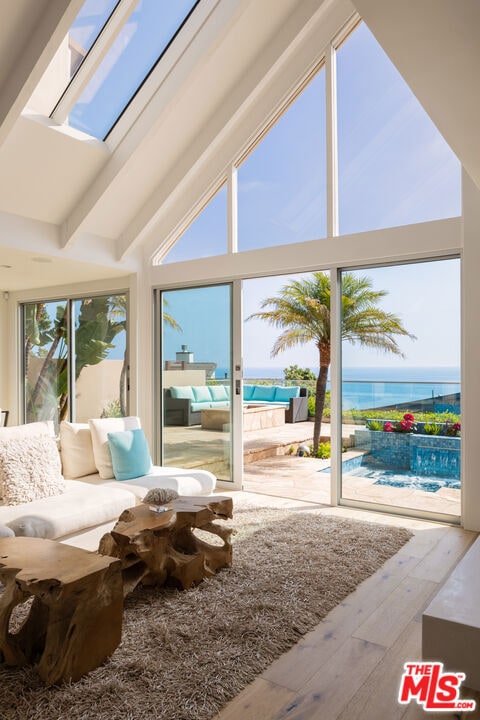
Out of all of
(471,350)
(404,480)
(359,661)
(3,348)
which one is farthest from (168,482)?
(3,348)

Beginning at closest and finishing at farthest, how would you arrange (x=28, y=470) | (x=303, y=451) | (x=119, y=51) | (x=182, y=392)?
(x=28, y=470)
(x=119, y=51)
(x=182, y=392)
(x=303, y=451)

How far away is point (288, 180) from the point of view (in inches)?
202

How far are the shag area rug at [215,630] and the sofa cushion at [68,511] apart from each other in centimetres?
67

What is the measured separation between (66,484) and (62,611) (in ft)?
6.69

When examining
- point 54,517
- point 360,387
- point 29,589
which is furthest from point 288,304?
point 29,589

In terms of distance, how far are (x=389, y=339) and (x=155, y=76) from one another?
300 cm

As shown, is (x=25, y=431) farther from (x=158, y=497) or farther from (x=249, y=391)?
(x=249, y=391)

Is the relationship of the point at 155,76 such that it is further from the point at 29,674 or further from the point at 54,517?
the point at 29,674

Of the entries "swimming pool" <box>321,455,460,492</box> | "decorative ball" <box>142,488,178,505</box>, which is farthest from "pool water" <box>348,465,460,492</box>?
"decorative ball" <box>142,488,178,505</box>

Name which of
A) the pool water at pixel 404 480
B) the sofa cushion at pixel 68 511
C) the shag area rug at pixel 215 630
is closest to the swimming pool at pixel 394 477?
the pool water at pixel 404 480

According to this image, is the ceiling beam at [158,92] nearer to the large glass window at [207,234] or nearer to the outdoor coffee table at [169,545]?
the large glass window at [207,234]

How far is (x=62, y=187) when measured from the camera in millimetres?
4867

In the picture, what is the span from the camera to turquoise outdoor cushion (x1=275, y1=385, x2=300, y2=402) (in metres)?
10.4

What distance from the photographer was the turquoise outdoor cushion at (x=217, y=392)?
217 inches
